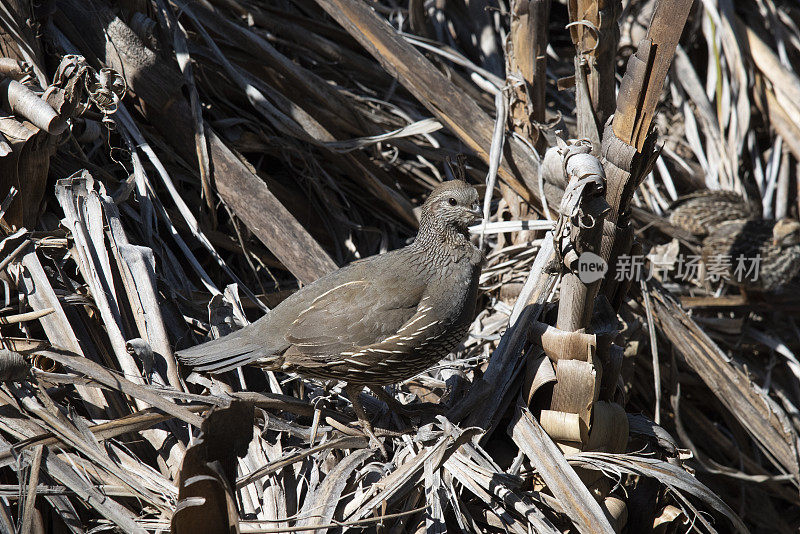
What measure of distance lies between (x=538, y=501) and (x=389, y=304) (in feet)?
3.00

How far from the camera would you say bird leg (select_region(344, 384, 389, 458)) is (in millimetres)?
2699

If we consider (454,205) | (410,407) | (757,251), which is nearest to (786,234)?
(757,251)

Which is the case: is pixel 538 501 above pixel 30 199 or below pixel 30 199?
below

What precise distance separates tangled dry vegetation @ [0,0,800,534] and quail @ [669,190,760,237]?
0.13 m

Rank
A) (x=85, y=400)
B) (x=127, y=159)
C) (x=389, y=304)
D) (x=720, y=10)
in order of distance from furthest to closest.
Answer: (x=720, y=10)
(x=127, y=159)
(x=389, y=304)
(x=85, y=400)

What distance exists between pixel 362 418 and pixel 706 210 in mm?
2937

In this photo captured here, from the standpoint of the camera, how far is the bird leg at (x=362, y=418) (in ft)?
8.86

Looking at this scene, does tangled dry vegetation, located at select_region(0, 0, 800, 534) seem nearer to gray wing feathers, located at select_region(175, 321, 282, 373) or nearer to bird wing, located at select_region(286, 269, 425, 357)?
gray wing feathers, located at select_region(175, 321, 282, 373)

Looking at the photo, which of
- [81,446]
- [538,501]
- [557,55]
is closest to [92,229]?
[81,446]

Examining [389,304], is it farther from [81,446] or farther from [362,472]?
[81,446]

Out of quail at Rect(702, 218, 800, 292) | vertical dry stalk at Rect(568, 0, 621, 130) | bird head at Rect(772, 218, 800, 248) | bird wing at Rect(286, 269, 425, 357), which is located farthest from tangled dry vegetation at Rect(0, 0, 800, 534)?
bird head at Rect(772, 218, 800, 248)

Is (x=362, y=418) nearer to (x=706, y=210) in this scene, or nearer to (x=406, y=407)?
(x=406, y=407)

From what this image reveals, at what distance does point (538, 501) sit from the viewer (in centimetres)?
249

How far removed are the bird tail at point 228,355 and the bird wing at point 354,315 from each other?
0.37 ft
